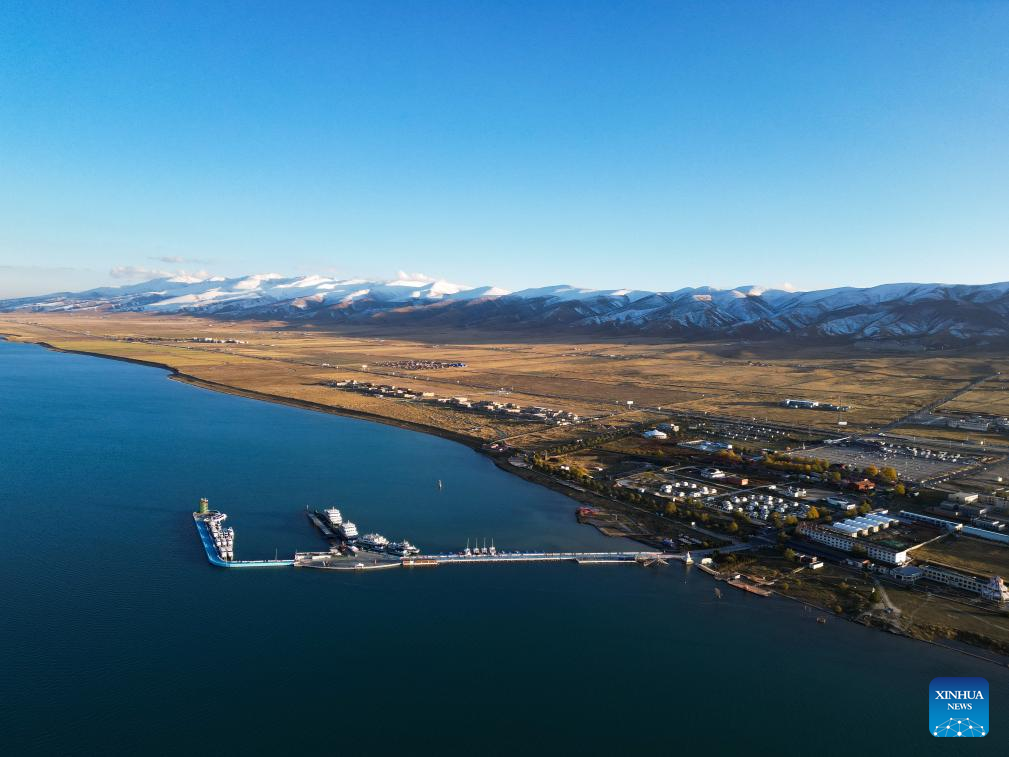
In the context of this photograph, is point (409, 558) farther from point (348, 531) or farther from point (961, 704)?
point (961, 704)

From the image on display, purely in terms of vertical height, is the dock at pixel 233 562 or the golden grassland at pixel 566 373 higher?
the golden grassland at pixel 566 373

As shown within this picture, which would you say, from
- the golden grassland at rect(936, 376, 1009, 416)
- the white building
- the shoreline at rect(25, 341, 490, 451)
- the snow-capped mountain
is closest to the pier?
the white building

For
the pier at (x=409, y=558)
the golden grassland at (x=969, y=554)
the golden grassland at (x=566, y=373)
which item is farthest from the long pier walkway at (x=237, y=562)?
the golden grassland at (x=969, y=554)

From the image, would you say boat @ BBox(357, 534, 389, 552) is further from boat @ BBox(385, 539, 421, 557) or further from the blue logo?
the blue logo

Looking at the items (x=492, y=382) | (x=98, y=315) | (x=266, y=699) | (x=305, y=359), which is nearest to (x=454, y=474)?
(x=266, y=699)

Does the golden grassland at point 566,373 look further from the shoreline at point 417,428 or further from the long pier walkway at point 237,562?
the long pier walkway at point 237,562

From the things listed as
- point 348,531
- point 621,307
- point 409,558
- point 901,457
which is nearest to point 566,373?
point 901,457
